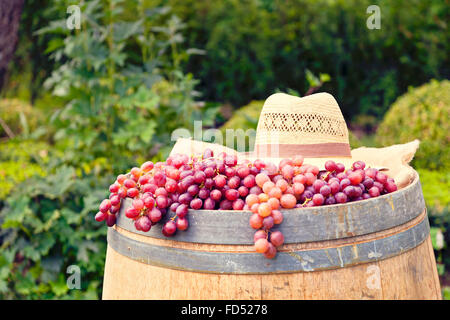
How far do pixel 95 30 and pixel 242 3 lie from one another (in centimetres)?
416

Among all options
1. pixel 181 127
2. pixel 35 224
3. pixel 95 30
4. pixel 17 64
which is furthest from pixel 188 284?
pixel 17 64

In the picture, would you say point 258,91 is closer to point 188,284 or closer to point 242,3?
point 242,3

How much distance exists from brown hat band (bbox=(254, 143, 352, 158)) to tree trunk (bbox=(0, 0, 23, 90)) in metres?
2.43

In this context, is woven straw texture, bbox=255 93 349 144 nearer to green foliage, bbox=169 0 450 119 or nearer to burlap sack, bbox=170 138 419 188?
burlap sack, bbox=170 138 419 188

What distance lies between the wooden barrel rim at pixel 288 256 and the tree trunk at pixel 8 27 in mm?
2591

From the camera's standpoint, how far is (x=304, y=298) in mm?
1306

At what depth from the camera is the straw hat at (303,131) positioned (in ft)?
5.83

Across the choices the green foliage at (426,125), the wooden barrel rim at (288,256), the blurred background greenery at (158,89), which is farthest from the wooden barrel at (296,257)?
the green foliage at (426,125)

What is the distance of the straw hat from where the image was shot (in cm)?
178

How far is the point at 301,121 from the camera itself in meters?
1.79

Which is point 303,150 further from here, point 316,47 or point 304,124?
point 316,47

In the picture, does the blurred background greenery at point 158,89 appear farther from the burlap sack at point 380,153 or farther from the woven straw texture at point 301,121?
the woven straw texture at point 301,121

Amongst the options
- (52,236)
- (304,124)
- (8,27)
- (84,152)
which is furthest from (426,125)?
(8,27)

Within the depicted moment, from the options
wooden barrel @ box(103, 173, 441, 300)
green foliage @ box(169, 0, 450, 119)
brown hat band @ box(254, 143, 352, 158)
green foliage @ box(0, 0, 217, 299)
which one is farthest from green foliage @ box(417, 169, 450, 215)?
wooden barrel @ box(103, 173, 441, 300)
